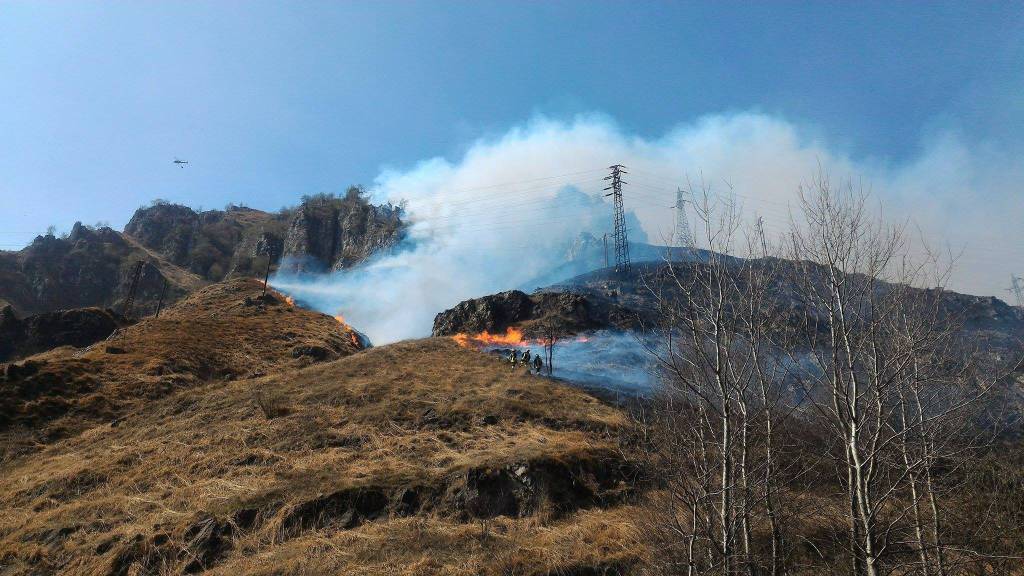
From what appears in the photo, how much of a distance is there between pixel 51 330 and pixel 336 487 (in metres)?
52.6

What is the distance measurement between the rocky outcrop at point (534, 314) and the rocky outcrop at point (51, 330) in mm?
34200

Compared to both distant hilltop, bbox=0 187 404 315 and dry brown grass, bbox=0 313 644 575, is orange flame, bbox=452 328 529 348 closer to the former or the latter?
dry brown grass, bbox=0 313 644 575

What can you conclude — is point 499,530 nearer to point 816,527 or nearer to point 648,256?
point 816,527

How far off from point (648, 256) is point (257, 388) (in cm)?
7503

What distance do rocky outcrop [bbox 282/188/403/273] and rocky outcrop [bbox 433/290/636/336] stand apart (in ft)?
160

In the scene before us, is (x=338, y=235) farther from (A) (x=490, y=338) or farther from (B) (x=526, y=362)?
(B) (x=526, y=362)

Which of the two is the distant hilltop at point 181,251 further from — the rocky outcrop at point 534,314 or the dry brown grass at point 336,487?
the dry brown grass at point 336,487

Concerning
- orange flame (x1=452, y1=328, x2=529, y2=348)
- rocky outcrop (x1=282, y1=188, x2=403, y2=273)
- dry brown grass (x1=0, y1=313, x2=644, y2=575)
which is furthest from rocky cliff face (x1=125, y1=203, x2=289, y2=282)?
→ dry brown grass (x1=0, y1=313, x2=644, y2=575)

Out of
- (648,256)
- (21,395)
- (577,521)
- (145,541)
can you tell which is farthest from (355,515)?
(648,256)

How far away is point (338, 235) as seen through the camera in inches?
4336

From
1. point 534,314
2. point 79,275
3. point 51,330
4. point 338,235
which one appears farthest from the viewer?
point 338,235

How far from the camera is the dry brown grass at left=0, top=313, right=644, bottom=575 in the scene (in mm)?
14406

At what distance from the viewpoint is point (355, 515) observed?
16.4m

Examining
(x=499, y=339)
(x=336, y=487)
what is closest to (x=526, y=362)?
(x=499, y=339)
